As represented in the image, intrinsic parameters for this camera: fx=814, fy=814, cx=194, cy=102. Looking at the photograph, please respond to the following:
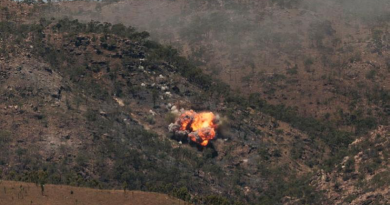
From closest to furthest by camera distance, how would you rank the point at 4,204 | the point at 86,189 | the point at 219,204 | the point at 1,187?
1. the point at 4,204
2. the point at 1,187
3. the point at 86,189
4. the point at 219,204

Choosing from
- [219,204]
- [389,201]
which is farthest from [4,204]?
[389,201]

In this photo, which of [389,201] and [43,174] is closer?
[43,174]

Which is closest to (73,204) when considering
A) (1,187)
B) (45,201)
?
(45,201)

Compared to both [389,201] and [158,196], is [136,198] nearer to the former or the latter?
[158,196]

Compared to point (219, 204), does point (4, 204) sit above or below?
above

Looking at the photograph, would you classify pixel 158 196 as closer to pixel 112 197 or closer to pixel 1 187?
pixel 112 197

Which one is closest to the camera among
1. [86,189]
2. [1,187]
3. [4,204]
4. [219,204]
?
[4,204]
